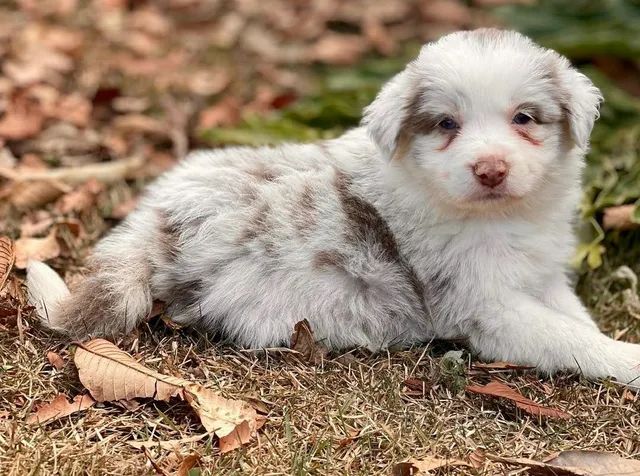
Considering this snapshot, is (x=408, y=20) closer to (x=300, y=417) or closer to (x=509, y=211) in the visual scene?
(x=509, y=211)

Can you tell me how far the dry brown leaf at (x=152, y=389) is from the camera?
10.2ft

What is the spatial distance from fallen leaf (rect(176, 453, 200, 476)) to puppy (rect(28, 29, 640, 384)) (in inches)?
29.4

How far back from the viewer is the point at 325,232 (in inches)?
143

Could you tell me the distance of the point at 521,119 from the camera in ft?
11.5

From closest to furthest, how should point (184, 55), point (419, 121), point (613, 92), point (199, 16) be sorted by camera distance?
point (419, 121), point (613, 92), point (184, 55), point (199, 16)

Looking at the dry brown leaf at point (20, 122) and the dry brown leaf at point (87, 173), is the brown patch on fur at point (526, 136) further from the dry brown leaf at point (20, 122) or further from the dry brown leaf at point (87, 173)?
the dry brown leaf at point (20, 122)

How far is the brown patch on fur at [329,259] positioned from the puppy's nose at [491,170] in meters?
0.63

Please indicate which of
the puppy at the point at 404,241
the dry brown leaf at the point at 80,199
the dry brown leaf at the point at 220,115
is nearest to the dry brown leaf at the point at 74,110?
the dry brown leaf at the point at 220,115

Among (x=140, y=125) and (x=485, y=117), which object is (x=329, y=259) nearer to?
(x=485, y=117)

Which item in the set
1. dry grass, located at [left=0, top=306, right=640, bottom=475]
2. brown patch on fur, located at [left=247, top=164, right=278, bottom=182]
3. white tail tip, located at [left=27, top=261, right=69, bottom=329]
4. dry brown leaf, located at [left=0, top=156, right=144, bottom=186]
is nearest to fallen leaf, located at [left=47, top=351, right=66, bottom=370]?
dry grass, located at [left=0, top=306, right=640, bottom=475]

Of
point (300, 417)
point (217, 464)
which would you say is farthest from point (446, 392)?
point (217, 464)

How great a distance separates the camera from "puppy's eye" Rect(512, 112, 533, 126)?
3.48m

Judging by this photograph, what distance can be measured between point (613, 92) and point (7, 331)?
13.7 feet

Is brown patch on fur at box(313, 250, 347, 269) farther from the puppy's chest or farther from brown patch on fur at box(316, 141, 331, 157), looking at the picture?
brown patch on fur at box(316, 141, 331, 157)
